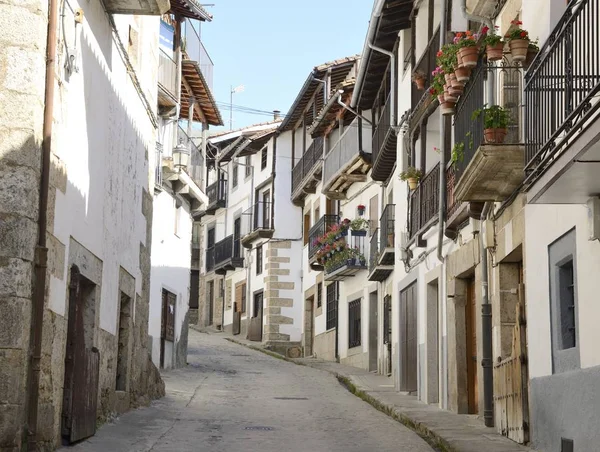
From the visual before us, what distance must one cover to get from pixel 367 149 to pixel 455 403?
12.0 meters

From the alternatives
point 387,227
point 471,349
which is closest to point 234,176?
point 387,227

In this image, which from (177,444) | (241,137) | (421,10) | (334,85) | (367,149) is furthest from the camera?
(241,137)

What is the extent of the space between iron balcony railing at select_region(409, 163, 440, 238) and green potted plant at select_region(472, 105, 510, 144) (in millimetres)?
5581

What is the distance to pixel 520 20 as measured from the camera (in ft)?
41.2

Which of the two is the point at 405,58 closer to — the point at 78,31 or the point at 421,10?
the point at 421,10

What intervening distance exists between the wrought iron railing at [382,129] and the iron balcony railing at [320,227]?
6.54 meters

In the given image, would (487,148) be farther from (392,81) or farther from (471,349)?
(392,81)

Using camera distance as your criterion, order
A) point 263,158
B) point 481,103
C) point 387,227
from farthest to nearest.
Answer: point 263,158
point 387,227
point 481,103

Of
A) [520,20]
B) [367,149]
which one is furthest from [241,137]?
[520,20]

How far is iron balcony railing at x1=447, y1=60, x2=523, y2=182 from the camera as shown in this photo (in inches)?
478

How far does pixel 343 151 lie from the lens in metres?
28.5

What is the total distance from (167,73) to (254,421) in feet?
35.6

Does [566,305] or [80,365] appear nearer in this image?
[566,305]

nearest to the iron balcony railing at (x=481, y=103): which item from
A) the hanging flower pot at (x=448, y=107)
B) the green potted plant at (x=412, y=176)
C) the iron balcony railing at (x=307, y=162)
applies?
the hanging flower pot at (x=448, y=107)
